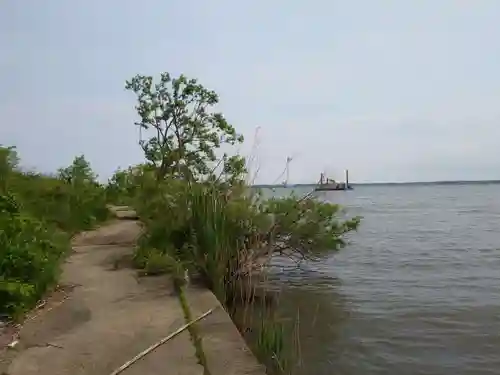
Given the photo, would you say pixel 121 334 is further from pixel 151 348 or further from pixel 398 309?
pixel 398 309

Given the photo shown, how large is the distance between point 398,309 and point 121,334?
16.8ft

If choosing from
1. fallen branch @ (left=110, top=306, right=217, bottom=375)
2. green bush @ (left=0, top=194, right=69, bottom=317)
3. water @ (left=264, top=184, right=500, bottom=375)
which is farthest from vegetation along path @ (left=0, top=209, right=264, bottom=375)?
water @ (left=264, top=184, right=500, bottom=375)

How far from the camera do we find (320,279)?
10.0m

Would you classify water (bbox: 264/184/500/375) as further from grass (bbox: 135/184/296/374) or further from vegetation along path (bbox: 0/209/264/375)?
vegetation along path (bbox: 0/209/264/375)

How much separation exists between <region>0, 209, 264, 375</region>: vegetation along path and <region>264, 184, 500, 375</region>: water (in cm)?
156

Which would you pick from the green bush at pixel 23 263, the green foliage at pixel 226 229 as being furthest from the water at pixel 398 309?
the green bush at pixel 23 263

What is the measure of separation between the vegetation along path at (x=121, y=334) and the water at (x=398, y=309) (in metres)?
1.56

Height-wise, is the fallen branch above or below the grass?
below

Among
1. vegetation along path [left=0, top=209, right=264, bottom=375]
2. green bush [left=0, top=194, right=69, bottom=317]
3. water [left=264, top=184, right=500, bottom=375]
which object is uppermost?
green bush [left=0, top=194, right=69, bottom=317]

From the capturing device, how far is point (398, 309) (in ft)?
25.1

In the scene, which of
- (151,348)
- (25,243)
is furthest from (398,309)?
(25,243)

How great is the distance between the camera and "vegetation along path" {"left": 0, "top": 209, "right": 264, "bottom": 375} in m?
3.20

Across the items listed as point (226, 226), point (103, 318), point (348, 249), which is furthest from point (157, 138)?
point (103, 318)

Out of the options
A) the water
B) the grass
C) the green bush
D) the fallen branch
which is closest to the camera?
the fallen branch
